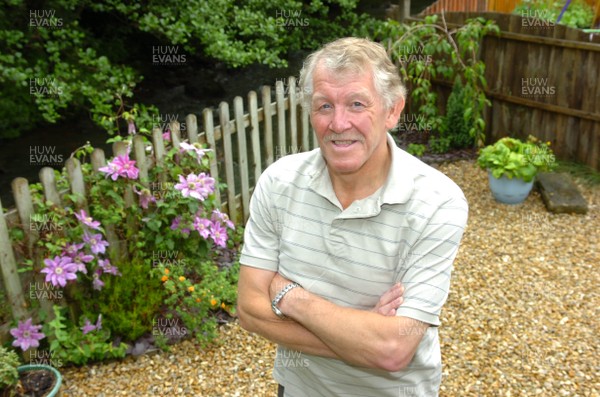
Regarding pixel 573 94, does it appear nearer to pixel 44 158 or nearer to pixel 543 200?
pixel 543 200

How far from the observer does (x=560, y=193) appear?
627 cm

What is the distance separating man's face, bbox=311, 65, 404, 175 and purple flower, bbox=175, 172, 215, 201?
7.62 ft

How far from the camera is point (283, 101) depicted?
602cm

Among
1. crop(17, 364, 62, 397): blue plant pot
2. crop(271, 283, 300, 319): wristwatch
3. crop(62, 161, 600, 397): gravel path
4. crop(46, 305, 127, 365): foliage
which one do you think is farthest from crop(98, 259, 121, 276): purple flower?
crop(271, 283, 300, 319): wristwatch

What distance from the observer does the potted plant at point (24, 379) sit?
3.15m

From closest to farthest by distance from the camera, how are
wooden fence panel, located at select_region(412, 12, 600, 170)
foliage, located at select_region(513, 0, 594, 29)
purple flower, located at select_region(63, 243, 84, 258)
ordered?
purple flower, located at select_region(63, 243, 84, 258)
wooden fence panel, located at select_region(412, 12, 600, 170)
foliage, located at select_region(513, 0, 594, 29)

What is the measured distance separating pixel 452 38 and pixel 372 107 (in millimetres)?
6802

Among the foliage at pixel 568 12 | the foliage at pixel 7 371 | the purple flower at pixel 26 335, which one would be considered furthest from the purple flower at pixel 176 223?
the foliage at pixel 568 12

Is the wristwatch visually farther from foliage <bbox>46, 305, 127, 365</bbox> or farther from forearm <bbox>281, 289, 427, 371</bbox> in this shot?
foliage <bbox>46, 305, 127, 365</bbox>

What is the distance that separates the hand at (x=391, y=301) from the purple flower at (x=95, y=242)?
2.46m

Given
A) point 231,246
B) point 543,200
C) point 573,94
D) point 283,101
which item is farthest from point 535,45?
point 231,246

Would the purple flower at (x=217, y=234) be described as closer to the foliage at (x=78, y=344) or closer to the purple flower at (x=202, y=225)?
the purple flower at (x=202, y=225)

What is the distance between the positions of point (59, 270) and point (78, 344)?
1.73 ft

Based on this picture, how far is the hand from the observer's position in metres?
1.77
